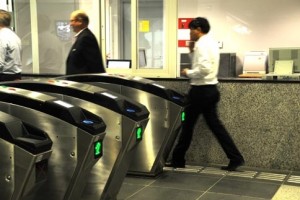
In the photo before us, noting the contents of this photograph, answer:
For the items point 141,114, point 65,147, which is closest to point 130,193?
point 141,114

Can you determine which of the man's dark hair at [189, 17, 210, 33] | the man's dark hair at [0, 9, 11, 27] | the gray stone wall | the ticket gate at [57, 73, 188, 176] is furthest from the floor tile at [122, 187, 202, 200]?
the man's dark hair at [0, 9, 11, 27]

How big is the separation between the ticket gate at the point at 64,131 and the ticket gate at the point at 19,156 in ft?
1.07

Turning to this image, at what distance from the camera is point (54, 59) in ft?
19.7

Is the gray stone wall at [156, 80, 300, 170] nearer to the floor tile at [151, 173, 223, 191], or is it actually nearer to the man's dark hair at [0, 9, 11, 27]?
the floor tile at [151, 173, 223, 191]

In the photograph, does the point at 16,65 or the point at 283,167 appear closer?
the point at 283,167

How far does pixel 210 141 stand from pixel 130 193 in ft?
4.27

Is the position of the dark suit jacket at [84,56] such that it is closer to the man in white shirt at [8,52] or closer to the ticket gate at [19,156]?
the man in white shirt at [8,52]

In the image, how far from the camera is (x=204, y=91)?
4.38 metres

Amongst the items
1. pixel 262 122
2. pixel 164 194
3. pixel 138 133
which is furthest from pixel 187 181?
pixel 138 133

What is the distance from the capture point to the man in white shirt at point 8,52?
4.93 m

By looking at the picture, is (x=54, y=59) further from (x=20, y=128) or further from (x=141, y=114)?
(x=20, y=128)

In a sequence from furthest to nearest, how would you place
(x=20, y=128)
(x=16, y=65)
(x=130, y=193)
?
1. (x=16, y=65)
2. (x=130, y=193)
3. (x=20, y=128)

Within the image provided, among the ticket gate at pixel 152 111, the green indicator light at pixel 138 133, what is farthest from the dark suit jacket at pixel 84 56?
the green indicator light at pixel 138 133

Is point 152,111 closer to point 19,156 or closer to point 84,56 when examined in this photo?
point 84,56
